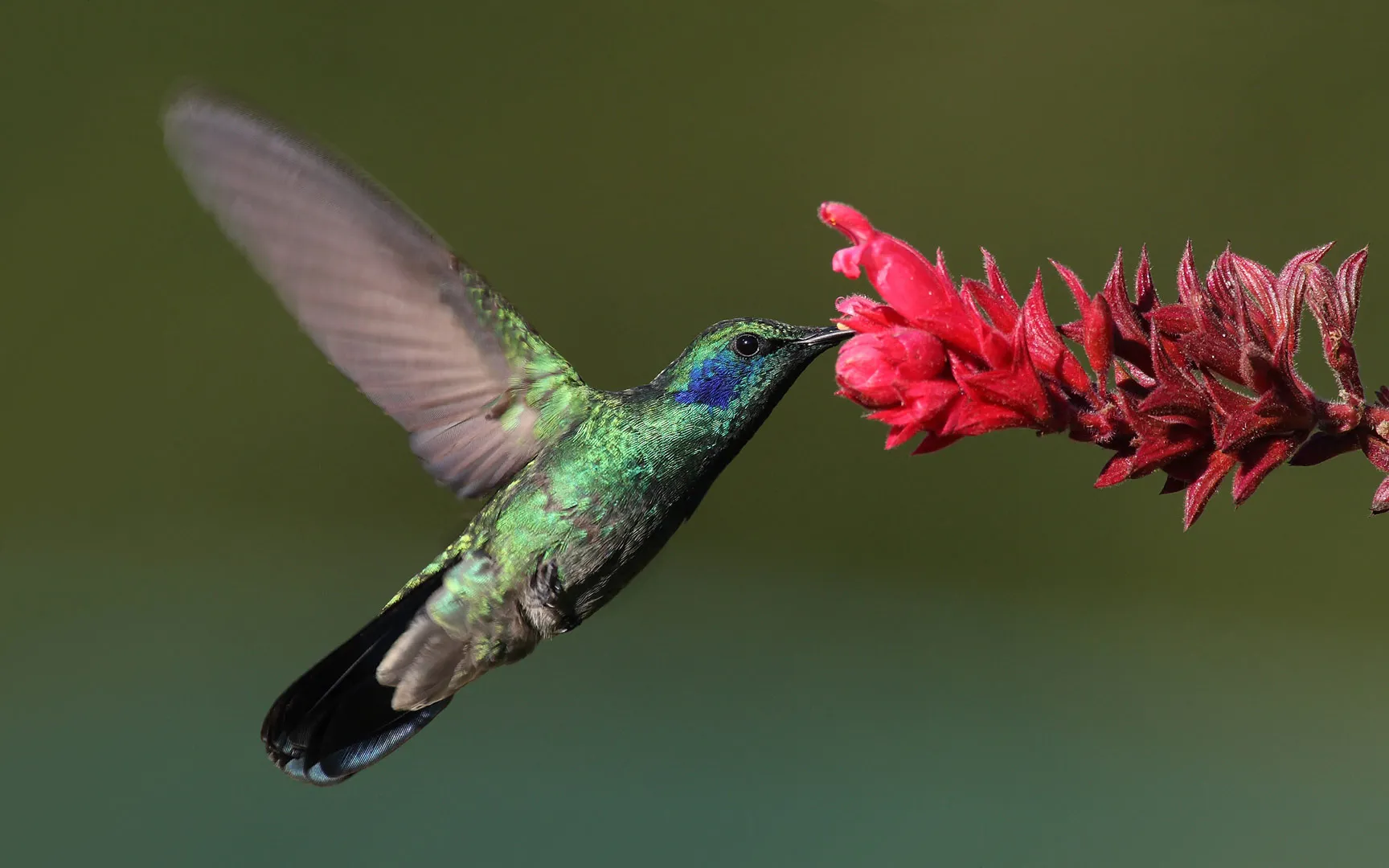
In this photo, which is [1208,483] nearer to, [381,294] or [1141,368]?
[1141,368]

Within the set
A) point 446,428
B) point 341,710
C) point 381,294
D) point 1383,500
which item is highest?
point 381,294

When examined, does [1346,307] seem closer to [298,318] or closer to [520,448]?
[520,448]

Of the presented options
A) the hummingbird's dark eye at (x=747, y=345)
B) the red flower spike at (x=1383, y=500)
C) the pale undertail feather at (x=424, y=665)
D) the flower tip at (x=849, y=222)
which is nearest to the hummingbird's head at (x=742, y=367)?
the hummingbird's dark eye at (x=747, y=345)

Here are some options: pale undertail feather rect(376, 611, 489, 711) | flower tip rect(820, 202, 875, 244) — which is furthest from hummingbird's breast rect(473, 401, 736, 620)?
flower tip rect(820, 202, 875, 244)

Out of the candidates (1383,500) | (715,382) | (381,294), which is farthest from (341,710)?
(1383,500)

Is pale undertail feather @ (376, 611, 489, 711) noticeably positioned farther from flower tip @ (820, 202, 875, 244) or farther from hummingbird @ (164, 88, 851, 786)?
flower tip @ (820, 202, 875, 244)

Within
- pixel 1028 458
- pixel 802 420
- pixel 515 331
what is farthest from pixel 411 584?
pixel 1028 458
